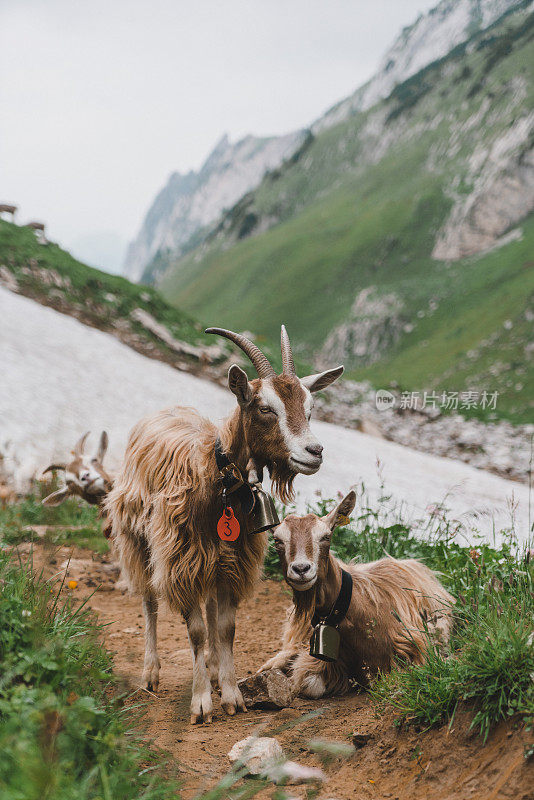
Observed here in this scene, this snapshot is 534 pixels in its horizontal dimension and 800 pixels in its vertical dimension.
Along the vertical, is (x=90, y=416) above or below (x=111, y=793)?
above

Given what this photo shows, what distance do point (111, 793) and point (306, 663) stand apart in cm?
240

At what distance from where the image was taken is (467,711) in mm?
3250

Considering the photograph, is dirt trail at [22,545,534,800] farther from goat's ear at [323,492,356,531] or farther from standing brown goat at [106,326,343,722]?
goat's ear at [323,492,356,531]

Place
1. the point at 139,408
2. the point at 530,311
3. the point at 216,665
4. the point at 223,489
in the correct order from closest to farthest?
the point at 223,489 → the point at 216,665 → the point at 139,408 → the point at 530,311

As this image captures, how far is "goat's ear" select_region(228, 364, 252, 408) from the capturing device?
4130mm

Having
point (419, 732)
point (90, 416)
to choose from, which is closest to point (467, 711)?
point (419, 732)

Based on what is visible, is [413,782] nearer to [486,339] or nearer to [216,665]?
[216,665]

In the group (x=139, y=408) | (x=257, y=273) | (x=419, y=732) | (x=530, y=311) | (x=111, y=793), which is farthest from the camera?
(x=257, y=273)

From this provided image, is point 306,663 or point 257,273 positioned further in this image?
point 257,273

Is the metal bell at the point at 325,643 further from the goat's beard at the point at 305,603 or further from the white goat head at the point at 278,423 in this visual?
the white goat head at the point at 278,423

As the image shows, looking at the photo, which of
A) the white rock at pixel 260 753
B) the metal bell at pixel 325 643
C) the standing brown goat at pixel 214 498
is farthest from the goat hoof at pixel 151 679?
the white rock at pixel 260 753

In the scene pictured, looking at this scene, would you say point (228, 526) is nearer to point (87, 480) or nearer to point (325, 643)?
point (325, 643)

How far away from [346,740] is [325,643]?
2.47 ft

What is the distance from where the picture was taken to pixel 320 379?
4.62 meters
